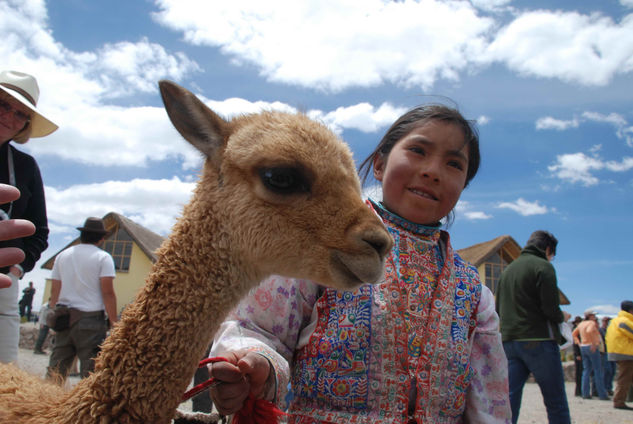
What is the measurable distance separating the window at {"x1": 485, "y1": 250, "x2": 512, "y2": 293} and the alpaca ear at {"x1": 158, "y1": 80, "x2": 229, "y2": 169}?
87.6 feet

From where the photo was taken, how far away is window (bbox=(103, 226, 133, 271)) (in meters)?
26.2

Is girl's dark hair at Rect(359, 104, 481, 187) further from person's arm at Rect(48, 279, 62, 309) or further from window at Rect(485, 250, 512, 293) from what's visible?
window at Rect(485, 250, 512, 293)

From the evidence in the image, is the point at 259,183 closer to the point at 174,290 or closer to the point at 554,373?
the point at 174,290

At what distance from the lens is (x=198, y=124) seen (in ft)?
6.44

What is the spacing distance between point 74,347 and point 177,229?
4.65 meters

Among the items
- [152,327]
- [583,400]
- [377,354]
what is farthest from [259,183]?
[583,400]

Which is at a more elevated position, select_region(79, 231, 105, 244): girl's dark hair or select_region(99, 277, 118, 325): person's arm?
select_region(79, 231, 105, 244): girl's dark hair

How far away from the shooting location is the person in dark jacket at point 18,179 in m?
2.81

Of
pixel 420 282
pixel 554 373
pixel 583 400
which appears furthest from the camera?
pixel 583 400

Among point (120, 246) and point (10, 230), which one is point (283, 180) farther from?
point (120, 246)

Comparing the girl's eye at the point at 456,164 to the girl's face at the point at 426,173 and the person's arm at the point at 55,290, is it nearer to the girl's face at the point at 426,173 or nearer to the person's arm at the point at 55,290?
the girl's face at the point at 426,173

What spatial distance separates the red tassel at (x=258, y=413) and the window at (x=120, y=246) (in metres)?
26.9

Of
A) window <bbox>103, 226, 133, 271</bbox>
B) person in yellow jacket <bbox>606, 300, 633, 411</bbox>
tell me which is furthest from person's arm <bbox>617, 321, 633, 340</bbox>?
window <bbox>103, 226, 133, 271</bbox>

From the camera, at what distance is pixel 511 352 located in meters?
5.37
